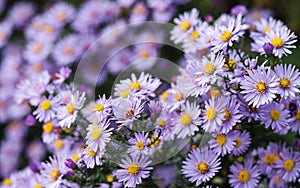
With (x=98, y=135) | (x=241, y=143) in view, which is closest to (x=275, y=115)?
(x=241, y=143)

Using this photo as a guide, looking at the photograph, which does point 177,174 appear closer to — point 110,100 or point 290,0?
point 110,100

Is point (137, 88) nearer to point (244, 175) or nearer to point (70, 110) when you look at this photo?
point (70, 110)

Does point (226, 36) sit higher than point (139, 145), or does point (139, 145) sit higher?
point (226, 36)

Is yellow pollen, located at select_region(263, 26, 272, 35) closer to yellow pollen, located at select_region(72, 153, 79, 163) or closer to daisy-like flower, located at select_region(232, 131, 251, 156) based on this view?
daisy-like flower, located at select_region(232, 131, 251, 156)

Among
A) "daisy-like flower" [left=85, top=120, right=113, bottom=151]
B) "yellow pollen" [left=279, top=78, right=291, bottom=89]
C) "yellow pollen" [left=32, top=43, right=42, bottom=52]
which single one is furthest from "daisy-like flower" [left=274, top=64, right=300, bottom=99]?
"yellow pollen" [left=32, top=43, right=42, bottom=52]

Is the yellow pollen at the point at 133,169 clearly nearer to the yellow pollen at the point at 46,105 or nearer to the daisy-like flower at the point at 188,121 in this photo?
the daisy-like flower at the point at 188,121

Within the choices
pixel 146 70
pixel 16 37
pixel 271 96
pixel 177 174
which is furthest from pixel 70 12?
pixel 271 96

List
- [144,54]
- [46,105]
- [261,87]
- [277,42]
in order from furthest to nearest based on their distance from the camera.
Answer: [144,54] → [46,105] → [277,42] → [261,87]
